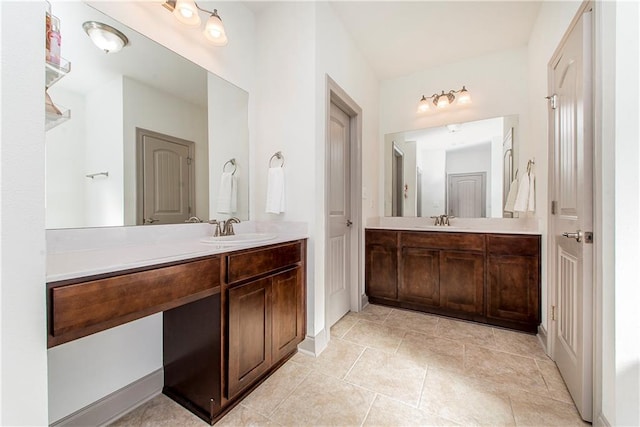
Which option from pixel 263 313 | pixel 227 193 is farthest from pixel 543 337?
pixel 227 193

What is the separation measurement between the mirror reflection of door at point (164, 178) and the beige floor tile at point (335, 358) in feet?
4.16

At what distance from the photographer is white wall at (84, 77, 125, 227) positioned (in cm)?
120

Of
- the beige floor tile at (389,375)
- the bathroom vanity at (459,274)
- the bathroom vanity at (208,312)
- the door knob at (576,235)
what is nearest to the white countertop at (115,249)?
the bathroom vanity at (208,312)

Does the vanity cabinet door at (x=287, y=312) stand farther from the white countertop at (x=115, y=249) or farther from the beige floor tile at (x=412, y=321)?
the beige floor tile at (x=412, y=321)

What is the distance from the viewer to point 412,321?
2.42 metres

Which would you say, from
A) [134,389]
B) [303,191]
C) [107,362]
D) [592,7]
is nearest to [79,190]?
[107,362]

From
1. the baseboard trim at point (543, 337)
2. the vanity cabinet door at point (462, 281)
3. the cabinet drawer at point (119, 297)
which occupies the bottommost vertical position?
the baseboard trim at point (543, 337)

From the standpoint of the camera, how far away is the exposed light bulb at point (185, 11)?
1.44 meters

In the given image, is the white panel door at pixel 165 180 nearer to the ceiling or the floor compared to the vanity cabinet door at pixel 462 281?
nearer to the ceiling

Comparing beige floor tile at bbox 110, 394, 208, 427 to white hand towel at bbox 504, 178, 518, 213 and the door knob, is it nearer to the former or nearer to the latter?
the door knob

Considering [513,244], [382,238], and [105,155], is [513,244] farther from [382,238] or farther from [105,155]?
[105,155]

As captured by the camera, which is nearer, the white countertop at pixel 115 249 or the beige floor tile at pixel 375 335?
the white countertop at pixel 115 249

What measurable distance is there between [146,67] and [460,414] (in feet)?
8.23

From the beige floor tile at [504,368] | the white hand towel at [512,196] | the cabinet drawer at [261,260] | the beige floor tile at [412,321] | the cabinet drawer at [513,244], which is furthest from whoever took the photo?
the white hand towel at [512,196]
